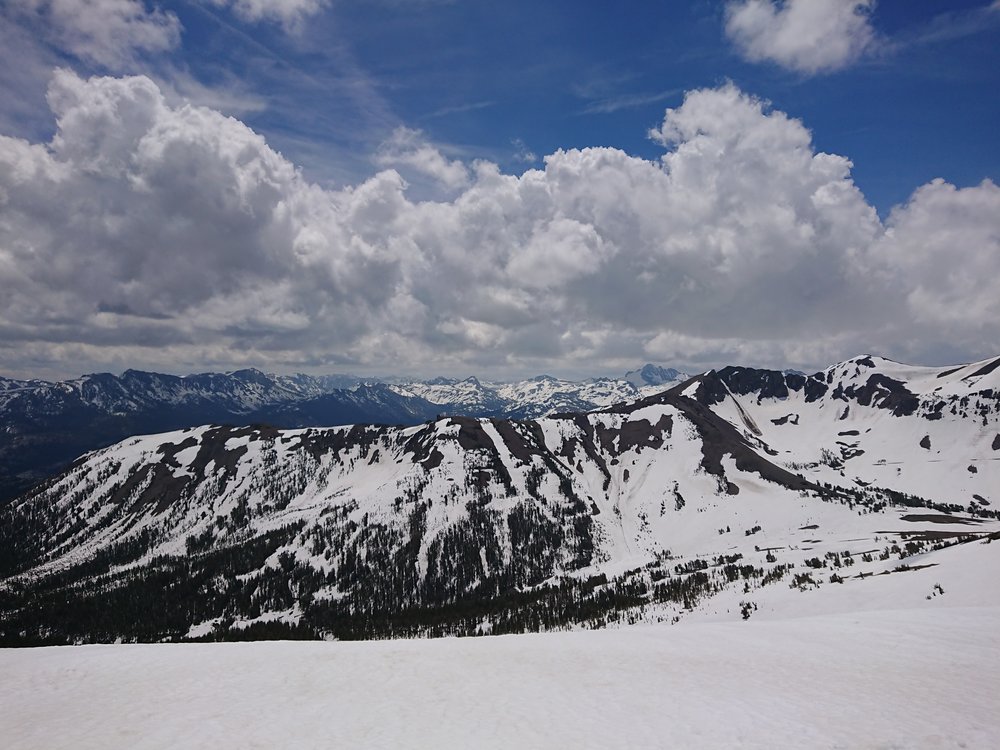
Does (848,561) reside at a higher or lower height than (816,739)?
lower

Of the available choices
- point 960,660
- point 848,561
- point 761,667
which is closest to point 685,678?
point 761,667

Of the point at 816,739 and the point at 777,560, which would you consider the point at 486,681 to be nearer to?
the point at 816,739

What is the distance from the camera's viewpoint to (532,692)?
1964 centimetres

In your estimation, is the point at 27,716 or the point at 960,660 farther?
the point at 960,660

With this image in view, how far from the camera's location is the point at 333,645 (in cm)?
2780

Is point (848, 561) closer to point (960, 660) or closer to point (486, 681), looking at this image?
point (960, 660)

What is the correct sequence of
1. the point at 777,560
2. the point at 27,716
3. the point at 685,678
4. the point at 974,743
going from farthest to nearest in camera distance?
the point at 777,560
the point at 685,678
the point at 27,716
the point at 974,743

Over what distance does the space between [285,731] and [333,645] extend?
12.2 metres

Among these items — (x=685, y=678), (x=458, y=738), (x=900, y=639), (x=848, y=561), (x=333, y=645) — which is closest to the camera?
(x=458, y=738)

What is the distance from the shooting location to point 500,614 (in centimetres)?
17750

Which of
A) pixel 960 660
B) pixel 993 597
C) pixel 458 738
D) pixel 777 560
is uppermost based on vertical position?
pixel 458 738

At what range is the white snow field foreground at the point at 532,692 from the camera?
50.8ft

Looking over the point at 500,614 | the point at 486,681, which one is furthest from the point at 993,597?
the point at 500,614

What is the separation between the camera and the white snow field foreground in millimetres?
15477
